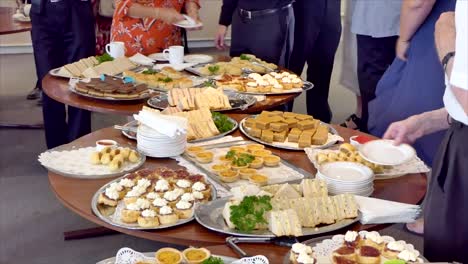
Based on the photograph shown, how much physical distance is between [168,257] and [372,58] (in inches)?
112

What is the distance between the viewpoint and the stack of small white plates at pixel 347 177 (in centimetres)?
177

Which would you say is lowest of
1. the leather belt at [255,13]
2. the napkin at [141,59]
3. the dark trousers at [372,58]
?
the dark trousers at [372,58]

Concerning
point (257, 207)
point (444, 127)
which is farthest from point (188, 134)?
point (444, 127)

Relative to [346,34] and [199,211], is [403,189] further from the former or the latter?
[346,34]

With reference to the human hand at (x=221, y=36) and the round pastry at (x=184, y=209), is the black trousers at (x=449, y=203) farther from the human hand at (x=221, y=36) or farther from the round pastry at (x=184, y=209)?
the human hand at (x=221, y=36)

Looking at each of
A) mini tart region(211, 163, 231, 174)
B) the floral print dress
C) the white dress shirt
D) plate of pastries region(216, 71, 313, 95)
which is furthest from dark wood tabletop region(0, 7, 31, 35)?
the white dress shirt

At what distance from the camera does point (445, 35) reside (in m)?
A: 1.71

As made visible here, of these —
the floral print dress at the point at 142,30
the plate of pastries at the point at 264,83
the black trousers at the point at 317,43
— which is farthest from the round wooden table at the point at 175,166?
the black trousers at the point at 317,43

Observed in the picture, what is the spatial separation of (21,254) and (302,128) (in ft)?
5.08

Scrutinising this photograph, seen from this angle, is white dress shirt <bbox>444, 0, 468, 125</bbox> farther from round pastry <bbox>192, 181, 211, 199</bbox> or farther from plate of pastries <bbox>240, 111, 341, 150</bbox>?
plate of pastries <bbox>240, 111, 341, 150</bbox>

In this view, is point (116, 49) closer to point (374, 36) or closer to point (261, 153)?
point (261, 153)

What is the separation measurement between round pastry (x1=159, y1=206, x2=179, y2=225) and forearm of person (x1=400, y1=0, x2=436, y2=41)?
1596 millimetres

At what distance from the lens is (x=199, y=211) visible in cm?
165

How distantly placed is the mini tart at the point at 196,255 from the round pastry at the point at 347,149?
30.1 inches
